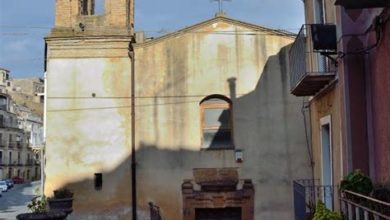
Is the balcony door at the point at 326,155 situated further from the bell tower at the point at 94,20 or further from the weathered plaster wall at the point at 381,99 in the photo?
the bell tower at the point at 94,20

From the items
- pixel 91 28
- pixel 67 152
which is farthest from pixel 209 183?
pixel 91 28

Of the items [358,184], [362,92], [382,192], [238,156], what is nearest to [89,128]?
[238,156]

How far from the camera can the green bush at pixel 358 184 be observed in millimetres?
6414

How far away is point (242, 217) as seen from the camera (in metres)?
15.5

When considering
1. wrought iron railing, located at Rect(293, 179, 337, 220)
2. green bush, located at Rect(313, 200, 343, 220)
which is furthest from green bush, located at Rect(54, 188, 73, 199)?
green bush, located at Rect(313, 200, 343, 220)

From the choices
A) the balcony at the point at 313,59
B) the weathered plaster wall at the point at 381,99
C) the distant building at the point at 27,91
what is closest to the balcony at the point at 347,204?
the weathered plaster wall at the point at 381,99

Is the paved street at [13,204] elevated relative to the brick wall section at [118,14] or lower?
lower

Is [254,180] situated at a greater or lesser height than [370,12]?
lesser

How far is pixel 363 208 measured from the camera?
226 inches

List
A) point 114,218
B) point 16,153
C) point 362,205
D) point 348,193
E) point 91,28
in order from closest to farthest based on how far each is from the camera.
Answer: point 362,205 → point 348,193 → point 114,218 → point 91,28 → point 16,153

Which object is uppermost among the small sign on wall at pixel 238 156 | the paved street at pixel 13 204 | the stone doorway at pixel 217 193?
the small sign on wall at pixel 238 156

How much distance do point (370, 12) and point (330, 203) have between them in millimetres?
3777

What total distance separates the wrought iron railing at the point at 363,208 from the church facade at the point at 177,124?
8382mm

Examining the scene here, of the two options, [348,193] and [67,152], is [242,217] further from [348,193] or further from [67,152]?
[348,193]
